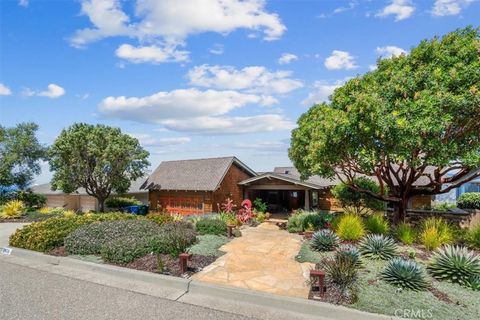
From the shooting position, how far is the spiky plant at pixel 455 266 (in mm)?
6992

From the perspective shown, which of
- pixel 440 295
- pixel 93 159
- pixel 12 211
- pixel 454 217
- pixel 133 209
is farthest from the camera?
pixel 133 209

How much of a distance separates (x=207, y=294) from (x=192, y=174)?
16404mm

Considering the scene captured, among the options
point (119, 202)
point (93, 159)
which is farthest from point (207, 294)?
point (119, 202)

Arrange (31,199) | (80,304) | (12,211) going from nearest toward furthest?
(80,304) → (12,211) → (31,199)

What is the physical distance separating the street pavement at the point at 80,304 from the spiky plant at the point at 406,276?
3.74m

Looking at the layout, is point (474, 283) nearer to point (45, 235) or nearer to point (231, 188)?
point (45, 235)

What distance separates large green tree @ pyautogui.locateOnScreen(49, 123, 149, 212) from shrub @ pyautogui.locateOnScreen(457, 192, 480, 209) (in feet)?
82.8

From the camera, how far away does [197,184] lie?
21.7 metres

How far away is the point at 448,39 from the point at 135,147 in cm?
1997

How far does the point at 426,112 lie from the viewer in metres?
8.96

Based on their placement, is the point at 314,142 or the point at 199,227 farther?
the point at 199,227

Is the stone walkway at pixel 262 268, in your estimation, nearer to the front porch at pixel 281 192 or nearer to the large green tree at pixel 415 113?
the large green tree at pixel 415 113

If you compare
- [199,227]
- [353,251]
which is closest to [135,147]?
[199,227]

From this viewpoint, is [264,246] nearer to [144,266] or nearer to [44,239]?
[144,266]
